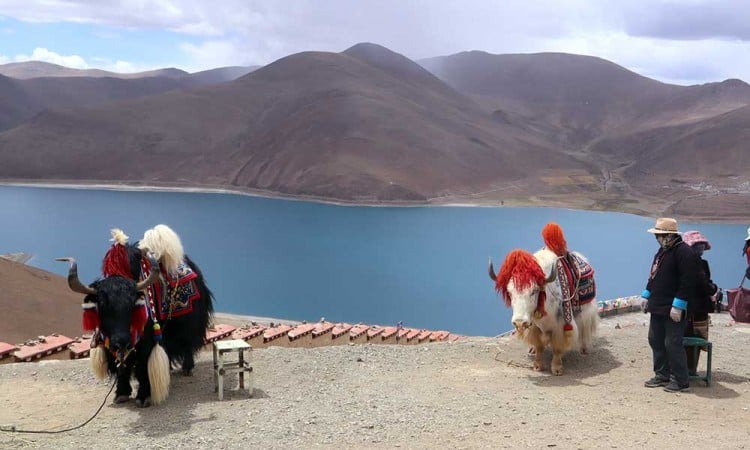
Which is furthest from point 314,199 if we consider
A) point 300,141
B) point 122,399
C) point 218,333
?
point 122,399

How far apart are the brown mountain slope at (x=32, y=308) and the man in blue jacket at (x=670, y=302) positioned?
408 inches

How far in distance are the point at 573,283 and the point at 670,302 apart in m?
1.03

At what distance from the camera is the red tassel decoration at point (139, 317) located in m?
4.82

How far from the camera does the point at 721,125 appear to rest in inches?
2987

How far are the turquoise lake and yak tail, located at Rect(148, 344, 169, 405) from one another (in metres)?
17.9

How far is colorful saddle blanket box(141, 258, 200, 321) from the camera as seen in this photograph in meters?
5.20

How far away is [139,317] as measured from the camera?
4.84 metres

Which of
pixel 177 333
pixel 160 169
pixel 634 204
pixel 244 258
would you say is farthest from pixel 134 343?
pixel 160 169

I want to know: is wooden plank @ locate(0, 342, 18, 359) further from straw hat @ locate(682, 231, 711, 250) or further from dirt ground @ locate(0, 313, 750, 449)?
straw hat @ locate(682, 231, 711, 250)

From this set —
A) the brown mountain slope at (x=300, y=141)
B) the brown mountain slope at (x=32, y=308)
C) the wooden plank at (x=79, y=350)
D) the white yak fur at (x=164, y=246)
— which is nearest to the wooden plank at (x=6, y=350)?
the wooden plank at (x=79, y=350)

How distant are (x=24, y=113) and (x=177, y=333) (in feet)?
384

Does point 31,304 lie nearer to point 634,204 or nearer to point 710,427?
point 710,427

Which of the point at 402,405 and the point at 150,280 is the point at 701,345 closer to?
the point at 402,405

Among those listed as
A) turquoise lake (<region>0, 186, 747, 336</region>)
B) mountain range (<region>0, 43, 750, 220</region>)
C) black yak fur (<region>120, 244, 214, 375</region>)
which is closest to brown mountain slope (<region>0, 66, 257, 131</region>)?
mountain range (<region>0, 43, 750, 220</region>)
